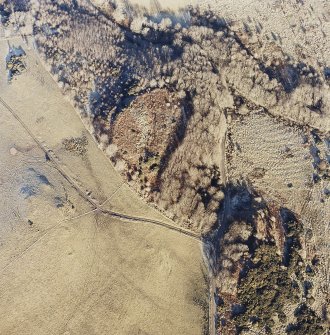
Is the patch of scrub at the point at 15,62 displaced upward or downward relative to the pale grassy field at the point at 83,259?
upward

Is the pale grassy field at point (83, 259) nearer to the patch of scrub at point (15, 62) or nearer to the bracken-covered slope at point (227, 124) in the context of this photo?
the bracken-covered slope at point (227, 124)

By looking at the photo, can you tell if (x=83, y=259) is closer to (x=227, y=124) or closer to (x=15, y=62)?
(x=227, y=124)

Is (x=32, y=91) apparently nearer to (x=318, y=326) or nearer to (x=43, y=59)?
(x=43, y=59)

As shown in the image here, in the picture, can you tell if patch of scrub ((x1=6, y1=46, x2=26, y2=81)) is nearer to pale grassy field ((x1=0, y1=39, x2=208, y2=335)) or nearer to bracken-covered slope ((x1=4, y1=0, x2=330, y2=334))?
bracken-covered slope ((x1=4, y1=0, x2=330, y2=334))

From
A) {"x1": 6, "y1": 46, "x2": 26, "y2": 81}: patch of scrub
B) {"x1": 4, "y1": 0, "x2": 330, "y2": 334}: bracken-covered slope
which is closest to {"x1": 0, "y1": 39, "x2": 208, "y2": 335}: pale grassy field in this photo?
{"x1": 4, "y1": 0, "x2": 330, "y2": 334}: bracken-covered slope

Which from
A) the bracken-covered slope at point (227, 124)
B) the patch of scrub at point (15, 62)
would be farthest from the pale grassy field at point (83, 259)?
the patch of scrub at point (15, 62)

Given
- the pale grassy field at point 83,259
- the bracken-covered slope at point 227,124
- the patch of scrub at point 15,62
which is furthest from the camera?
the patch of scrub at point 15,62

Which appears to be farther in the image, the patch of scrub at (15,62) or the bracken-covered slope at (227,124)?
the patch of scrub at (15,62)

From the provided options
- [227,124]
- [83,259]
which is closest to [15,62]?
[83,259]

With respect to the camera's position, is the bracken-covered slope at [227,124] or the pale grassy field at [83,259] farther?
the bracken-covered slope at [227,124]

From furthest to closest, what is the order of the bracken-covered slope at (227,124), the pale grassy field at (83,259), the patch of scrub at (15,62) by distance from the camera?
the patch of scrub at (15,62)
the bracken-covered slope at (227,124)
the pale grassy field at (83,259)
